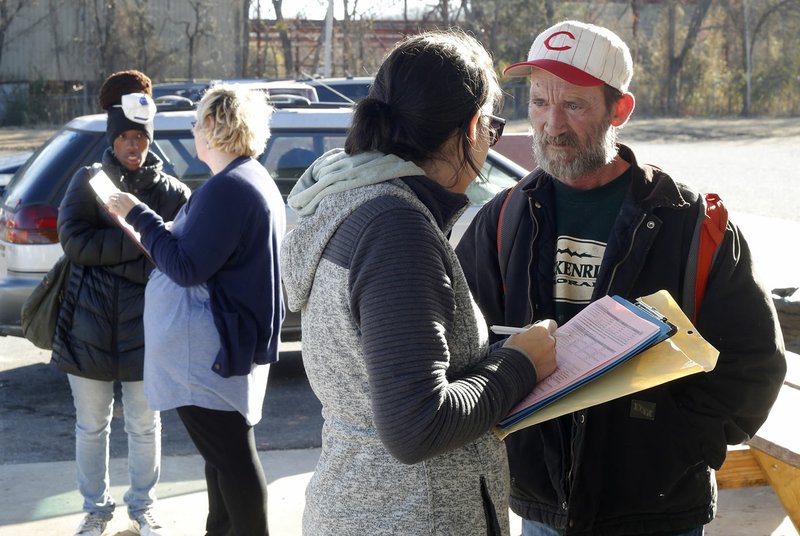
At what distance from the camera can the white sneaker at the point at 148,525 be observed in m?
4.31

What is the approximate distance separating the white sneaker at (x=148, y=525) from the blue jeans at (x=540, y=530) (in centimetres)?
218

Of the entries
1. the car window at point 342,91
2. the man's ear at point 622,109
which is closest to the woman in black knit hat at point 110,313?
the man's ear at point 622,109

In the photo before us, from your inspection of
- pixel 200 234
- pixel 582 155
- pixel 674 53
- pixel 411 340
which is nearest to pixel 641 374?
pixel 411 340

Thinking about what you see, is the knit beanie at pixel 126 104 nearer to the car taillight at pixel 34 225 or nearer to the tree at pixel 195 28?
the car taillight at pixel 34 225

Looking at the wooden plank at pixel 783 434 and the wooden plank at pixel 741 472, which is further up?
the wooden plank at pixel 783 434

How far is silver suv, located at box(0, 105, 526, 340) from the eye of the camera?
6.21 meters

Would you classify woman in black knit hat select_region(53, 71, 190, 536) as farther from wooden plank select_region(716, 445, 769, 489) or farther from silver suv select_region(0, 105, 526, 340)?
wooden plank select_region(716, 445, 769, 489)

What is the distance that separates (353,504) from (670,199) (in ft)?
3.54

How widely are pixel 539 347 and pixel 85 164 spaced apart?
198 inches

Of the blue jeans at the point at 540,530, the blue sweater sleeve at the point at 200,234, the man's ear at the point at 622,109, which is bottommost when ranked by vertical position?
the blue jeans at the point at 540,530

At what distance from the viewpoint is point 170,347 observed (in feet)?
11.7

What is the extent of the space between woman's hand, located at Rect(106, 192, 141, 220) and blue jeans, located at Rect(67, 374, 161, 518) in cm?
98

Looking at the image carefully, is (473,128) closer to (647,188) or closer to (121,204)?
(647,188)

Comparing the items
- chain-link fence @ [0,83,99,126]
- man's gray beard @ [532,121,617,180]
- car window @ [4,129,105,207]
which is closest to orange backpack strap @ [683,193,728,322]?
man's gray beard @ [532,121,617,180]
